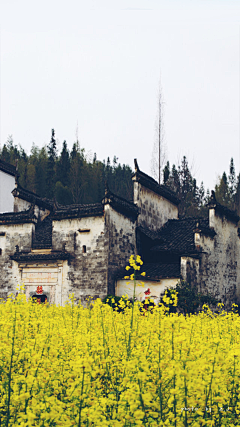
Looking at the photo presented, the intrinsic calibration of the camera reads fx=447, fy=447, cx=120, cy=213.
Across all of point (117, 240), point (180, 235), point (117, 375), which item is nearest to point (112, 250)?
point (117, 240)

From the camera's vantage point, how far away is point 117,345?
6715 millimetres

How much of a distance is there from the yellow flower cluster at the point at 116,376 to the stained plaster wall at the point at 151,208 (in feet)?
43.7

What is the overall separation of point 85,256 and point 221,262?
7025 mm

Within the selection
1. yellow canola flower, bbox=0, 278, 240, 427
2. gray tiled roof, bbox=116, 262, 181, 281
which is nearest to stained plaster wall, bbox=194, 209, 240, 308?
gray tiled roof, bbox=116, 262, 181, 281

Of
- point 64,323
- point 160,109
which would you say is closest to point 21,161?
point 160,109

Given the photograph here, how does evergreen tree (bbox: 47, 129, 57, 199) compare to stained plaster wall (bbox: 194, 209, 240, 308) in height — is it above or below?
above

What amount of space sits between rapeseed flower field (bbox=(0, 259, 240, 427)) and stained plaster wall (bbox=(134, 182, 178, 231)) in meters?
13.4

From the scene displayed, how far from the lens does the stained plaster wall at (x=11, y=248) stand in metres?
21.2

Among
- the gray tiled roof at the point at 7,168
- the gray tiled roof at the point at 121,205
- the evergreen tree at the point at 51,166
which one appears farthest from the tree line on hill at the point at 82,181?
the gray tiled roof at the point at 121,205

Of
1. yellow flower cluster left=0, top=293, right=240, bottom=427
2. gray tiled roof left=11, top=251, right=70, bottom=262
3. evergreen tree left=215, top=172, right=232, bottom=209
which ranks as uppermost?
evergreen tree left=215, top=172, right=232, bottom=209

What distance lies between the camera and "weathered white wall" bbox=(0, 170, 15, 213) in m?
27.5

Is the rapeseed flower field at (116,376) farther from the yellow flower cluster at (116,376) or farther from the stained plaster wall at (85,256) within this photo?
the stained plaster wall at (85,256)

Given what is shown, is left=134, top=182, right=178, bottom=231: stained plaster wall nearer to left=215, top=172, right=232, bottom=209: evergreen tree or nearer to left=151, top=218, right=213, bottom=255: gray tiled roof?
left=151, top=218, right=213, bottom=255: gray tiled roof

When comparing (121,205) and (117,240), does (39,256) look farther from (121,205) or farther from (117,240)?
(121,205)
